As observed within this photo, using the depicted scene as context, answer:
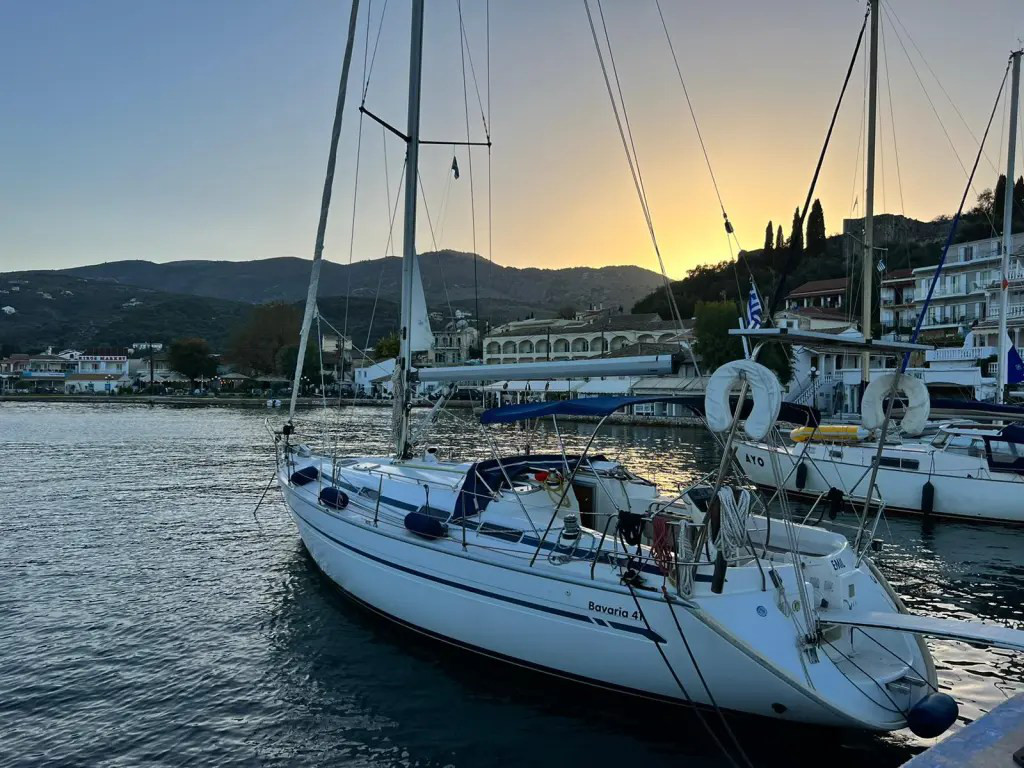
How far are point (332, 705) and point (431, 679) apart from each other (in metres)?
1.36

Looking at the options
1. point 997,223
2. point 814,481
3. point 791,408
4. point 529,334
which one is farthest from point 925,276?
point 791,408

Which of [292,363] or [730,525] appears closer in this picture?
[730,525]

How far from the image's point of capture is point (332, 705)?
880 centimetres

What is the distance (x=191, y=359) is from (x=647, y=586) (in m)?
121

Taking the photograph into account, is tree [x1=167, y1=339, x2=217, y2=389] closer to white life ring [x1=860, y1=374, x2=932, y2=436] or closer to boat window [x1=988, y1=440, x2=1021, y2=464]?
boat window [x1=988, y1=440, x2=1021, y2=464]

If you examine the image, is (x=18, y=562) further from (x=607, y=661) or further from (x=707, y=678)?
(x=707, y=678)

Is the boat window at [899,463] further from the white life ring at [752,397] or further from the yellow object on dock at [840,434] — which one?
the white life ring at [752,397]

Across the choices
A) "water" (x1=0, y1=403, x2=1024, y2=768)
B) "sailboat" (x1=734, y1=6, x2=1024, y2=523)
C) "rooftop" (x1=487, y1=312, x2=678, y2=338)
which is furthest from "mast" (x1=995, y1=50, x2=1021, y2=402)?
"rooftop" (x1=487, y1=312, x2=678, y2=338)

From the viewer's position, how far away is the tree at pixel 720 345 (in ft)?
182

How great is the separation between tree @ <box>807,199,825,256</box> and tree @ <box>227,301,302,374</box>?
85.5m

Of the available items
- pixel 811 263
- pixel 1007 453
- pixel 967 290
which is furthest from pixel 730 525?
pixel 811 263

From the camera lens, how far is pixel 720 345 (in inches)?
2276

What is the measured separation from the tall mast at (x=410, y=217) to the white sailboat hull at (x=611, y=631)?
3.61 meters

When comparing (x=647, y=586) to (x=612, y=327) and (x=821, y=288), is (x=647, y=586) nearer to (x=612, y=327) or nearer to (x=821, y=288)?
(x=612, y=327)
